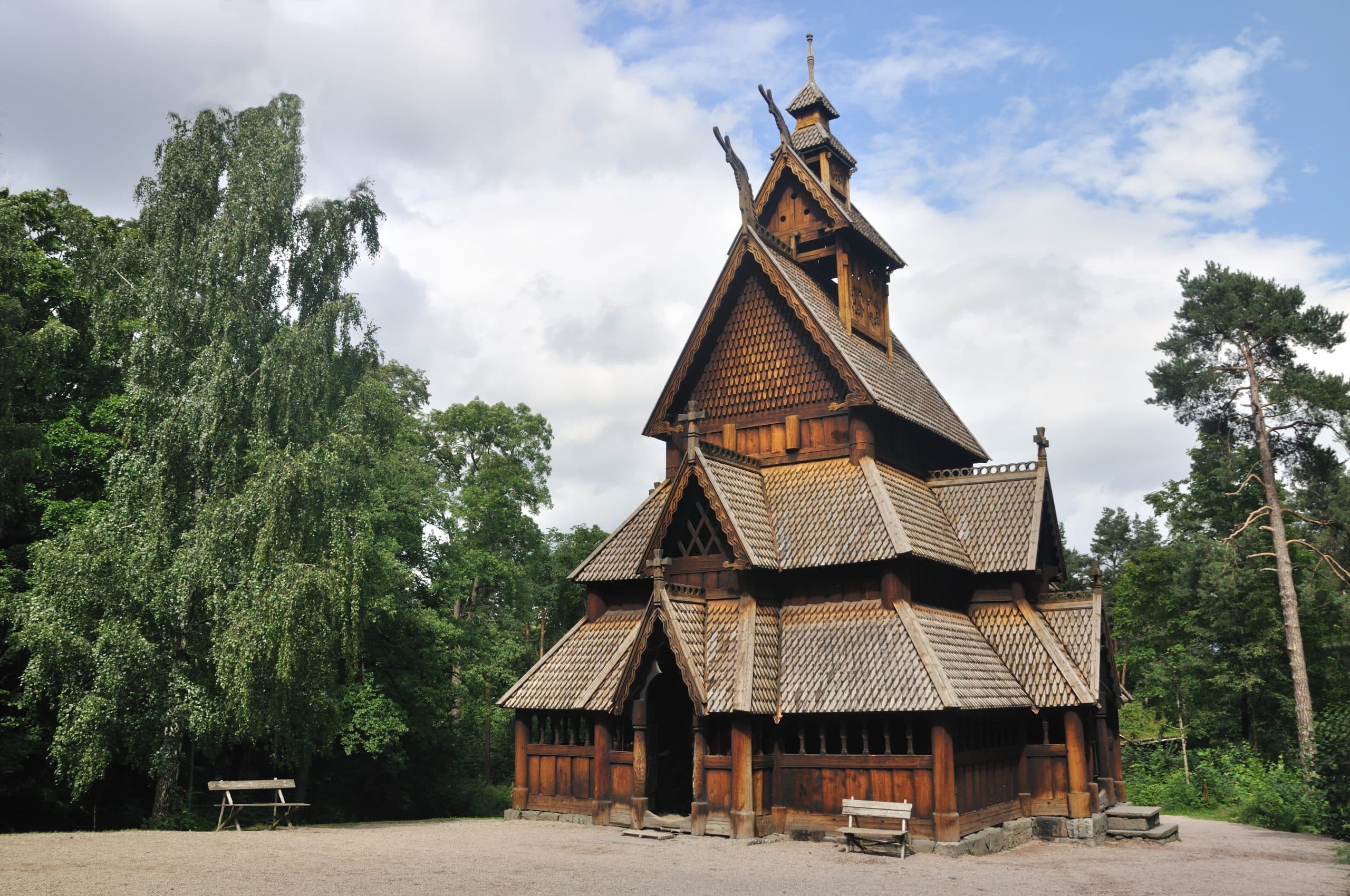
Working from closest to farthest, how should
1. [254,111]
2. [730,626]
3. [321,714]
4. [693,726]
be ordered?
1. [693,726]
2. [730,626]
3. [321,714]
4. [254,111]

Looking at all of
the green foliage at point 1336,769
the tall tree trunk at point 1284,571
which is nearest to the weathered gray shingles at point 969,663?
the green foliage at point 1336,769

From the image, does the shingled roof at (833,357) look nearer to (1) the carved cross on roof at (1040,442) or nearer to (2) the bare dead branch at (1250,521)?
(1) the carved cross on roof at (1040,442)

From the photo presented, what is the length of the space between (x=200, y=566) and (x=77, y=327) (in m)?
12.0

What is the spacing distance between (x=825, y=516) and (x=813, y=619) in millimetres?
2245

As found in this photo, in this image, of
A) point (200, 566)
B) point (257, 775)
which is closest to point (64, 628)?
point (200, 566)

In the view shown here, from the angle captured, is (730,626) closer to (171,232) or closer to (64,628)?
(64,628)

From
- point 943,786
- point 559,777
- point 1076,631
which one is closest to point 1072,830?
point 1076,631

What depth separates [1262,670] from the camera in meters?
36.7

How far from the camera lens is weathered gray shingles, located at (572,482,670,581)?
22.4 meters

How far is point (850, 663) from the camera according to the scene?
60.2 feet

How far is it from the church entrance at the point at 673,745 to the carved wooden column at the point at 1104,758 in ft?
29.4

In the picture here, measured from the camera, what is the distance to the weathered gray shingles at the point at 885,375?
22.1 metres

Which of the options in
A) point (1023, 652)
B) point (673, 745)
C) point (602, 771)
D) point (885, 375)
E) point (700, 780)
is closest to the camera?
point (700, 780)

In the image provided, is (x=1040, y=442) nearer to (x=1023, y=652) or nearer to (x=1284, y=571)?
(x=1023, y=652)
